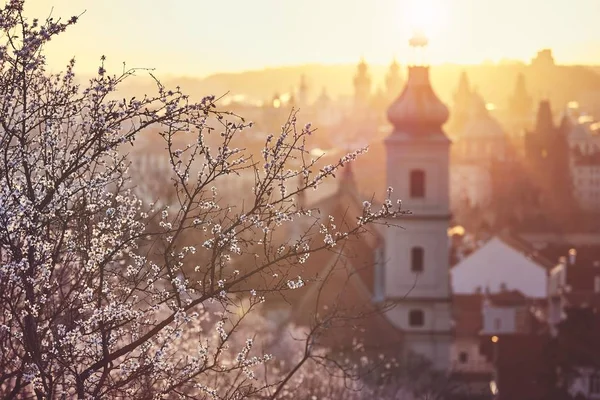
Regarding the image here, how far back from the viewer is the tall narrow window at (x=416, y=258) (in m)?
33.8

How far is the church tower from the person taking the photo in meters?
33.1

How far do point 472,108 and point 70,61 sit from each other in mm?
129210

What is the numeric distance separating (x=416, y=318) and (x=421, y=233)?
1.71 metres

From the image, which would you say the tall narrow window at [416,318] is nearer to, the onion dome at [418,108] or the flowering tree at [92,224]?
the onion dome at [418,108]

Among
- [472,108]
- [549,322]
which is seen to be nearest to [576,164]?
[472,108]

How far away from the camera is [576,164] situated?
111 metres

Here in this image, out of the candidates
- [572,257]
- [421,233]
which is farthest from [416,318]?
[572,257]

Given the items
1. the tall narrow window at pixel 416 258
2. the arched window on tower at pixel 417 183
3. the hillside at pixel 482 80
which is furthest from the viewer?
the hillside at pixel 482 80

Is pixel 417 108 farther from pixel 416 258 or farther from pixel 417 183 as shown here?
pixel 416 258

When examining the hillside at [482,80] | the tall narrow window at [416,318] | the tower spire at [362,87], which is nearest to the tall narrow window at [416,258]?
the tall narrow window at [416,318]

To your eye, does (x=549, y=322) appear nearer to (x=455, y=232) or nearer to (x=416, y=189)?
(x=416, y=189)

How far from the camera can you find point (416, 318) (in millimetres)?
33875

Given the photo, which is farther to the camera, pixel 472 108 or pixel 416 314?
pixel 472 108

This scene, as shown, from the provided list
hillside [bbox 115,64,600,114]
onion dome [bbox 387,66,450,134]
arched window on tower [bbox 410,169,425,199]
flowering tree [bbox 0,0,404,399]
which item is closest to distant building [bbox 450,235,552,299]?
onion dome [bbox 387,66,450,134]
